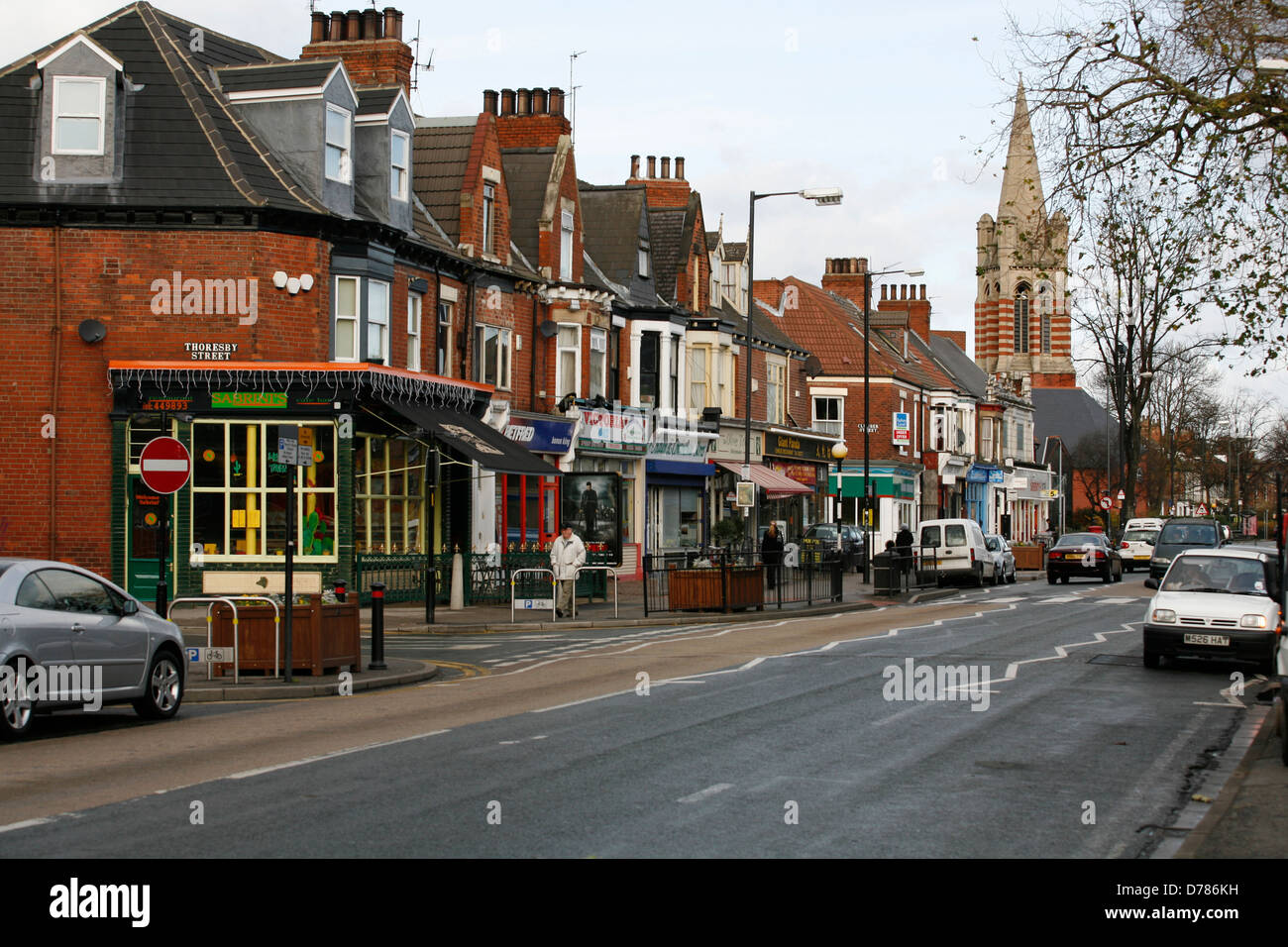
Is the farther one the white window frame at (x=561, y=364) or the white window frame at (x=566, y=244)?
the white window frame at (x=566, y=244)

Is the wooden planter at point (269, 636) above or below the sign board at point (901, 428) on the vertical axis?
below

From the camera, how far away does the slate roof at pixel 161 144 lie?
2847 cm

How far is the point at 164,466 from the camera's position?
17.4 metres

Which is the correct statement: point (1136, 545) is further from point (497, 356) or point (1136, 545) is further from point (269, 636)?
point (269, 636)

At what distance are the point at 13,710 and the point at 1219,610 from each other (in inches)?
578

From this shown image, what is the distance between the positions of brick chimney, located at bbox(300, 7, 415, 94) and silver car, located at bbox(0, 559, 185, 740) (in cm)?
2291

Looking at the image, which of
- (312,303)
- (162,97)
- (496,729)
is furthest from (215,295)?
(496,729)

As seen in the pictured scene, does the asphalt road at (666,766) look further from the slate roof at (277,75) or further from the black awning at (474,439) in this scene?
the slate roof at (277,75)

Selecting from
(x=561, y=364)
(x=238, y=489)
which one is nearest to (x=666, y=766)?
(x=238, y=489)

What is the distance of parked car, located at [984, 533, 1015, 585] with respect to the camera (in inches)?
1876

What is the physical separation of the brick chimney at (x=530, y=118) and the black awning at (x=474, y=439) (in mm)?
11074

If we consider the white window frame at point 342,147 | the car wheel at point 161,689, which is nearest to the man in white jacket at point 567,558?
the white window frame at point 342,147

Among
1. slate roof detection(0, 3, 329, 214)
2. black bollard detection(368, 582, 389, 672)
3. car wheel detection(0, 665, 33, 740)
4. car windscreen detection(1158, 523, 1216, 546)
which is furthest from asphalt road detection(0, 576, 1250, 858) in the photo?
car windscreen detection(1158, 523, 1216, 546)
